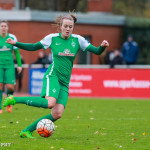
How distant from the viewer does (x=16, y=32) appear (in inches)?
1126

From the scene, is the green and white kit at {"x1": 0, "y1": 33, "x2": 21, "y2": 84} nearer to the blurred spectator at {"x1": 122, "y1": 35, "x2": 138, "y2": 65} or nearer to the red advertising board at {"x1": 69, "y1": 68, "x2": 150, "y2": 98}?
the red advertising board at {"x1": 69, "y1": 68, "x2": 150, "y2": 98}

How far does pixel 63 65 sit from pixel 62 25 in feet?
2.15

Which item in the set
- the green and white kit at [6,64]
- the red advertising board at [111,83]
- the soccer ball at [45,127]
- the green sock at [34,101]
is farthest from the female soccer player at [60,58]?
the red advertising board at [111,83]

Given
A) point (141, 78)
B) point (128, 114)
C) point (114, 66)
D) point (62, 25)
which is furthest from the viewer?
point (114, 66)

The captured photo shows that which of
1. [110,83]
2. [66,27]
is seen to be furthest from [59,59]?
[110,83]

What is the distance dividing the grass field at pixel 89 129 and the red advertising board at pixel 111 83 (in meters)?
3.71

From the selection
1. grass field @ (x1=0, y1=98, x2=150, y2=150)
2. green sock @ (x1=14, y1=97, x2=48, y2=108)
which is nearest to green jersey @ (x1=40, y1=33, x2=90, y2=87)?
green sock @ (x1=14, y1=97, x2=48, y2=108)

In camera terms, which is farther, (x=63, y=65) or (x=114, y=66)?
(x=114, y=66)

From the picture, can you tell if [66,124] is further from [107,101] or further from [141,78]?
[141,78]

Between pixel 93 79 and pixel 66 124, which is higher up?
pixel 66 124

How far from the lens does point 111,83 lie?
21812 millimetres

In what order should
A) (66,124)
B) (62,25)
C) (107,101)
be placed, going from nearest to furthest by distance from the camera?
1. (62,25)
2. (66,124)
3. (107,101)

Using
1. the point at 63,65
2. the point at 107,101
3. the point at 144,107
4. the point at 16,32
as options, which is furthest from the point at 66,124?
the point at 16,32

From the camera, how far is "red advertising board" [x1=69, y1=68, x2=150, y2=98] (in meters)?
21.5
